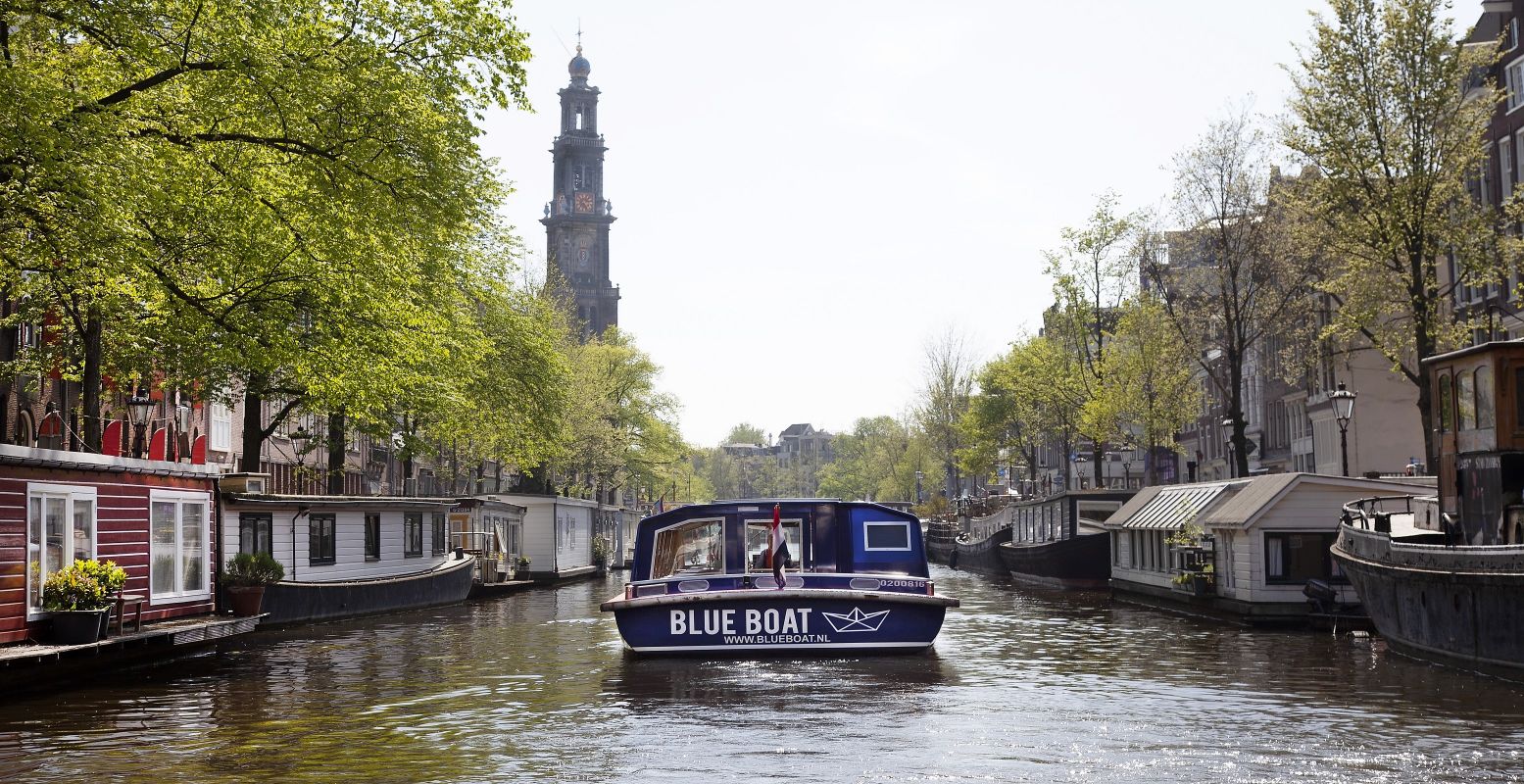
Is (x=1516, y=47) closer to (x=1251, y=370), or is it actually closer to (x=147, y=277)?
(x=1251, y=370)

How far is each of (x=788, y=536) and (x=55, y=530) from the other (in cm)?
1297

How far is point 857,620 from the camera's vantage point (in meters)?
28.7

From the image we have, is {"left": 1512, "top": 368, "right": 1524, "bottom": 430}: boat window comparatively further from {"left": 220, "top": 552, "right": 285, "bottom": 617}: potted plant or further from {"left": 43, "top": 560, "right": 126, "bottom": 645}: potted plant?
{"left": 220, "top": 552, "right": 285, "bottom": 617}: potted plant

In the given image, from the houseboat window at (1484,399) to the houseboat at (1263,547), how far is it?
7.36m

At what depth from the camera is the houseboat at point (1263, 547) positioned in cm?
3712

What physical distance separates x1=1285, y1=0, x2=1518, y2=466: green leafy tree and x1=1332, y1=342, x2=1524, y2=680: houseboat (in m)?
11.4

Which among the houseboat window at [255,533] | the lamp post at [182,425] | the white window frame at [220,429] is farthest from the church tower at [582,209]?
the houseboat window at [255,533]

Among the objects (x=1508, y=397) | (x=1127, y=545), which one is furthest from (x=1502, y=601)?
(x=1127, y=545)

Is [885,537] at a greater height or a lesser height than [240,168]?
lesser

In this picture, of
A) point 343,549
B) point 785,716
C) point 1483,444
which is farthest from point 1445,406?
point 343,549

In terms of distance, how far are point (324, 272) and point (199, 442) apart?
1132 inches

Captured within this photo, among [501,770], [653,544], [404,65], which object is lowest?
[501,770]

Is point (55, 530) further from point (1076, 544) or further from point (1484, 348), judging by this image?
point (1076, 544)

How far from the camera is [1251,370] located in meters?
86.0
